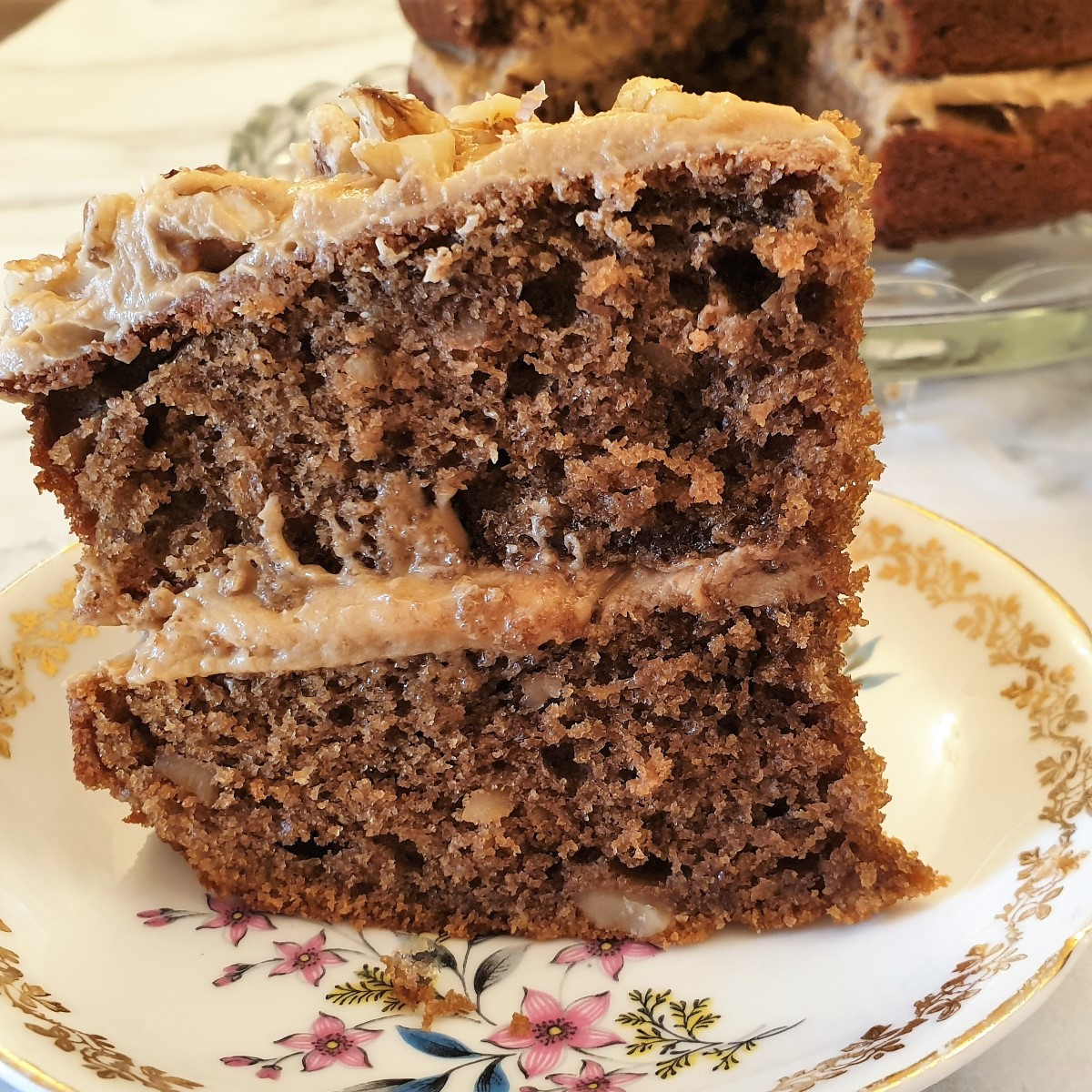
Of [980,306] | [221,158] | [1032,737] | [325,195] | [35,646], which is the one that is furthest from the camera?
[221,158]

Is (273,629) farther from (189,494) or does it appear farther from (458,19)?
(458,19)

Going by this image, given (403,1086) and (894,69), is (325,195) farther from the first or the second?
(894,69)

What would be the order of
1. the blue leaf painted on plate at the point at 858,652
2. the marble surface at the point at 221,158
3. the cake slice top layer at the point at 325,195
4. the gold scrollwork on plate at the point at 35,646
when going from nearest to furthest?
the cake slice top layer at the point at 325,195 < the gold scrollwork on plate at the point at 35,646 < the blue leaf painted on plate at the point at 858,652 < the marble surface at the point at 221,158

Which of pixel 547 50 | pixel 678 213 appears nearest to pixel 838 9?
pixel 547 50

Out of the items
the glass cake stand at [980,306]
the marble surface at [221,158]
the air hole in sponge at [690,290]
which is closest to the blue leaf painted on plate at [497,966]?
the marble surface at [221,158]

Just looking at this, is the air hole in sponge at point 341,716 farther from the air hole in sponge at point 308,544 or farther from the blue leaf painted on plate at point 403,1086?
the blue leaf painted on plate at point 403,1086

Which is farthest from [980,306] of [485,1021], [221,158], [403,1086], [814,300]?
[221,158]

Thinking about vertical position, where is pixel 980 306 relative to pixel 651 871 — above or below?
above
